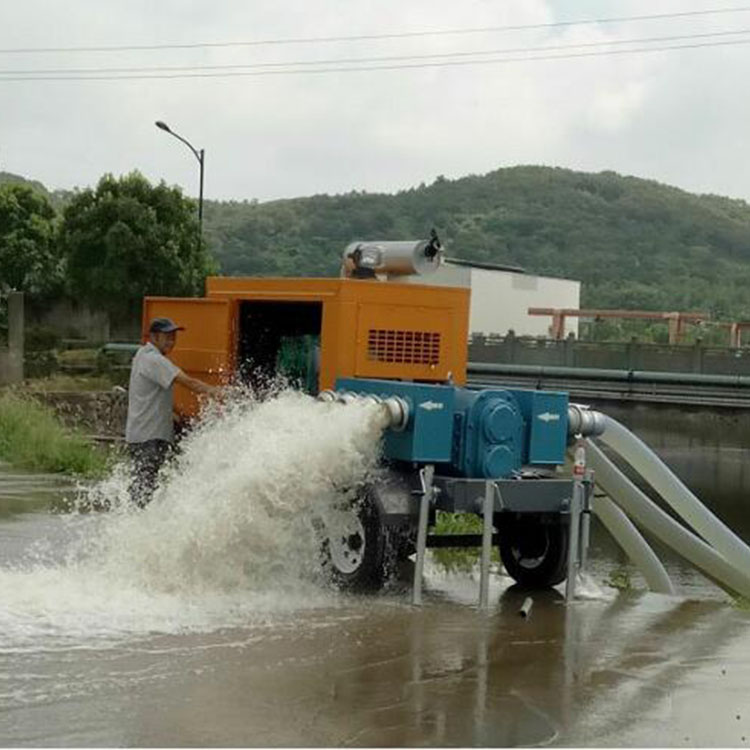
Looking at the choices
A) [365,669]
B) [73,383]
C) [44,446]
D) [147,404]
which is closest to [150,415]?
[147,404]

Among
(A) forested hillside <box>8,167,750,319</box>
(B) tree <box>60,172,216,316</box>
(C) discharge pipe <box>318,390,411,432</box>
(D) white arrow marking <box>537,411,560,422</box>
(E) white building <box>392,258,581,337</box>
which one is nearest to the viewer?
(C) discharge pipe <box>318,390,411,432</box>

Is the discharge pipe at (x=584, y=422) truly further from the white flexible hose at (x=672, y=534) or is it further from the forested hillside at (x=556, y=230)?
the forested hillside at (x=556, y=230)

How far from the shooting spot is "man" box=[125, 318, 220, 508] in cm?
1079

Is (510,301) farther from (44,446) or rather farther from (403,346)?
(403,346)

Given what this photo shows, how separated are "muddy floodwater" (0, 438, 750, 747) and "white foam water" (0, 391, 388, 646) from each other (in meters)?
0.08

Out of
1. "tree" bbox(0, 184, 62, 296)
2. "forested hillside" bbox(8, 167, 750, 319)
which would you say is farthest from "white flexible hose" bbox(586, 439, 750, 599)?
"forested hillside" bbox(8, 167, 750, 319)

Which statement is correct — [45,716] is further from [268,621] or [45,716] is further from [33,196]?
[33,196]

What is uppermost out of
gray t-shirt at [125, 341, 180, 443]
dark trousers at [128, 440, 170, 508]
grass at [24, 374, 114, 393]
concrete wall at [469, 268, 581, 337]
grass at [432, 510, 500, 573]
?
concrete wall at [469, 268, 581, 337]

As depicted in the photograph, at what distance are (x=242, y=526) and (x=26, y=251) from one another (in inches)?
1839

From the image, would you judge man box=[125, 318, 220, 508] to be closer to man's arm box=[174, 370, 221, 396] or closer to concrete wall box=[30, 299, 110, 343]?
man's arm box=[174, 370, 221, 396]

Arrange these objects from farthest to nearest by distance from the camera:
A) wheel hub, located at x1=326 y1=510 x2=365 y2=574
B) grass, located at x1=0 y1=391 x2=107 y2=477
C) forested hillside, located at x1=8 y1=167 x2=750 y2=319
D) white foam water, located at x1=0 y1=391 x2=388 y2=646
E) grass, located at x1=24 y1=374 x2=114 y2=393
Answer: forested hillside, located at x1=8 y1=167 x2=750 y2=319 < grass, located at x1=24 y1=374 x2=114 y2=393 < grass, located at x1=0 y1=391 x2=107 y2=477 < wheel hub, located at x1=326 y1=510 x2=365 y2=574 < white foam water, located at x1=0 y1=391 x2=388 y2=646

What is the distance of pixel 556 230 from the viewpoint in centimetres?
10631

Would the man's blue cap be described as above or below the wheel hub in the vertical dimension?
above

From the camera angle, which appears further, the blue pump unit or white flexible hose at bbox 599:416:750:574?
white flexible hose at bbox 599:416:750:574
